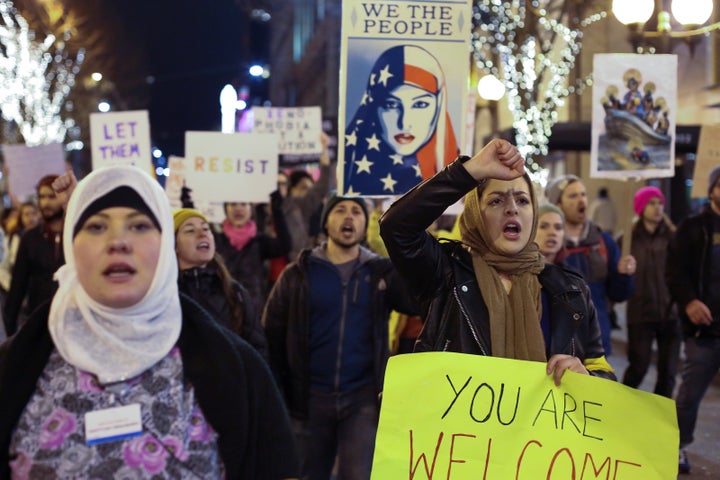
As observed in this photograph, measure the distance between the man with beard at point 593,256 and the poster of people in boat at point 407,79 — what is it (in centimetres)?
200

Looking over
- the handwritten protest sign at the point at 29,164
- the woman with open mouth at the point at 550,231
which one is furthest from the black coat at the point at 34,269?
the handwritten protest sign at the point at 29,164

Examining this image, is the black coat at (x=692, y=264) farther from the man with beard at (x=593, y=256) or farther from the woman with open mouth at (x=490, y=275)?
the woman with open mouth at (x=490, y=275)

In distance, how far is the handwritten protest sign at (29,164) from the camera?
42.5 ft

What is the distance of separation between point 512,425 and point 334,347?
2462mm

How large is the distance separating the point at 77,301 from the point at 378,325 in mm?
3035

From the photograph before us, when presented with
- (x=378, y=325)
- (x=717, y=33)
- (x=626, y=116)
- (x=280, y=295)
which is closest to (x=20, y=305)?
(x=280, y=295)

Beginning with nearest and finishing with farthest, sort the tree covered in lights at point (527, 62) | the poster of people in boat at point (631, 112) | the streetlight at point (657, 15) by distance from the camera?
the poster of people in boat at point (631, 112) → the streetlight at point (657, 15) → the tree covered in lights at point (527, 62)

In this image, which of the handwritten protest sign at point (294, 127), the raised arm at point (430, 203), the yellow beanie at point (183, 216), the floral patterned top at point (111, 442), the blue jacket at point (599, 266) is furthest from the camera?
the handwritten protest sign at point (294, 127)

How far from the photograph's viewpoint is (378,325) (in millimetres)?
5699

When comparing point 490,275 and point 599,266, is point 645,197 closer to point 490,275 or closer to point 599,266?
point 599,266

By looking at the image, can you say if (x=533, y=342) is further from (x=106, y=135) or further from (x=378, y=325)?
(x=106, y=135)

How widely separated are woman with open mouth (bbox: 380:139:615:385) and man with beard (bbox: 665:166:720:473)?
11.2 feet

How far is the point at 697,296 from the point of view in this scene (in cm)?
707

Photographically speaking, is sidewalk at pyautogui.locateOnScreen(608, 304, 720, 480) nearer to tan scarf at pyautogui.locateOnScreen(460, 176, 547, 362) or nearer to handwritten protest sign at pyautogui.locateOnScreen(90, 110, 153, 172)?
tan scarf at pyautogui.locateOnScreen(460, 176, 547, 362)
